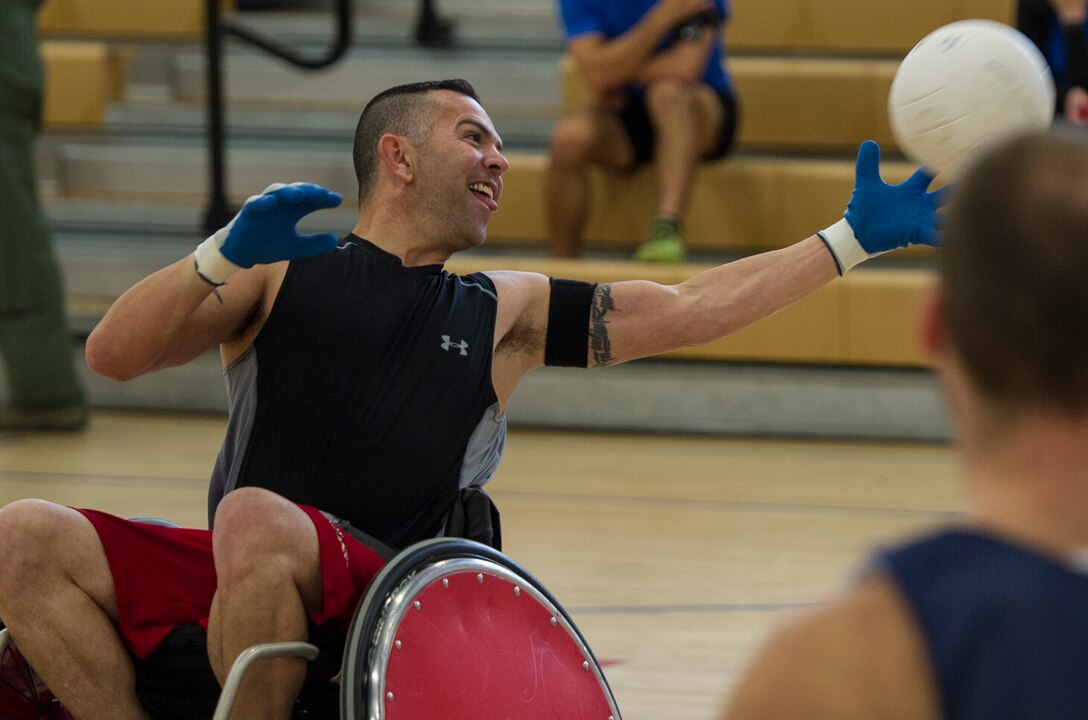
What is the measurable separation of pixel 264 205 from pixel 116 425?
144 inches

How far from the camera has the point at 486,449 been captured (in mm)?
2346

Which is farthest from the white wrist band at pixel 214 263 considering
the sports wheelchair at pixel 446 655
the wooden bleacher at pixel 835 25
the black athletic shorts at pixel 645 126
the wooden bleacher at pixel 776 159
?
the wooden bleacher at pixel 835 25

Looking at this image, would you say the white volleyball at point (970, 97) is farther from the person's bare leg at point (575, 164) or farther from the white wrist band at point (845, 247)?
the person's bare leg at point (575, 164)

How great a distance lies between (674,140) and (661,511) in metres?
1.71

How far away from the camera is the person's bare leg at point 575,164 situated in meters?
5.66

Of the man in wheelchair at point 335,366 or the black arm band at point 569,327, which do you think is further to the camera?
the black arm band at point 569,327

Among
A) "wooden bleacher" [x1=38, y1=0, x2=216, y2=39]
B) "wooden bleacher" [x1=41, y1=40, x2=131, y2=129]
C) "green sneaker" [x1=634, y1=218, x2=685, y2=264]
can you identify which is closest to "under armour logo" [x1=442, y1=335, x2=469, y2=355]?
"green sneaker" [x1=634, y1=218, x2=685, y2=264]

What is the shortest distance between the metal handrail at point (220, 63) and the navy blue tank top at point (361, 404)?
11.0 feet

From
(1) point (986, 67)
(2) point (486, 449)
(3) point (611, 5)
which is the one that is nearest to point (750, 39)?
(3) point (611, 5)

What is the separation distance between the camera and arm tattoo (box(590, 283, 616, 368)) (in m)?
2.50

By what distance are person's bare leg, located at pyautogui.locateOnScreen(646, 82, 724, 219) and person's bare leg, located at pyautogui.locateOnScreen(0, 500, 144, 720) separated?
3.70m

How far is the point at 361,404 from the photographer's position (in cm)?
224

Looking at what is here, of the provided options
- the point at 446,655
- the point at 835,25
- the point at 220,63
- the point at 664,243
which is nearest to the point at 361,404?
the point at 446,655

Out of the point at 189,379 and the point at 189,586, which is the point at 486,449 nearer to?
the point at 189,586
